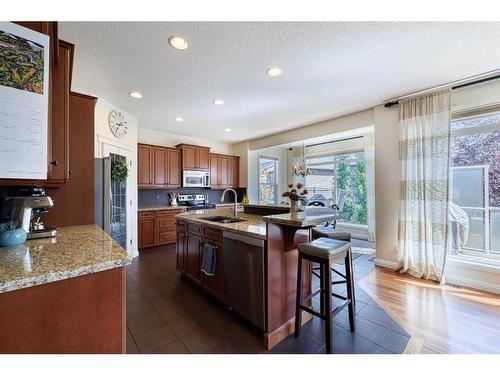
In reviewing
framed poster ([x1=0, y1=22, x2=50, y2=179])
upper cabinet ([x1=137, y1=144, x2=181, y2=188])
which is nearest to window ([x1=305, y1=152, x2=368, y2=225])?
upper cabinet ([x1=137, y1=144, x2=181, y2=188])

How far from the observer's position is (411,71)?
246 centimetres

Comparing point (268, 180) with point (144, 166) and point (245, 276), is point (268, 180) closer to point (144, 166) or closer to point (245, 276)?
point (144, 166)

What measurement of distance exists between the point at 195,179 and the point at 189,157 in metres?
0.56

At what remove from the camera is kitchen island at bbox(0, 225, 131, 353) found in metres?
0.84

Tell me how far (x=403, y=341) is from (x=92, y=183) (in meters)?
3.19

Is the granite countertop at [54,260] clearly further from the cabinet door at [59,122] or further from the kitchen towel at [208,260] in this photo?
the kitchen towel at [208,260]

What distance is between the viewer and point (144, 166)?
457 cm

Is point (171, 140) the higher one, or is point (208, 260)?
point (171, 140)

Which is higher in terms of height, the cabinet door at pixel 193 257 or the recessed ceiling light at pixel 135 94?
the recessed ceiling light at pixel 135 94

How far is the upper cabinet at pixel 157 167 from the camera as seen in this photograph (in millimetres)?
4535

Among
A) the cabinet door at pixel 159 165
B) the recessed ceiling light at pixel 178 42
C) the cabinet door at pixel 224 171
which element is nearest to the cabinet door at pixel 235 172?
the cabinet door at pixel 224 171

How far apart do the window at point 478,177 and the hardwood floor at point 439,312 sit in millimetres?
716

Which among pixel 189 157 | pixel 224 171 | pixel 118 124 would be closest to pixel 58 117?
pixel 118 124
